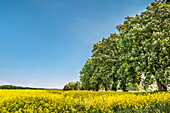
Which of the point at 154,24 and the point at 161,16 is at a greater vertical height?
the point at 161,16

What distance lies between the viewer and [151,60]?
14.9 meters

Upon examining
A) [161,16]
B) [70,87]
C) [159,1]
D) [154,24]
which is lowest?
[70,87]

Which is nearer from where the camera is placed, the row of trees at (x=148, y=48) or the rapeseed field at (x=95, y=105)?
the rapeseed field at (x=95, y=105)

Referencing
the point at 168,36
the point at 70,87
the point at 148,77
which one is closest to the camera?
the point at 168,36

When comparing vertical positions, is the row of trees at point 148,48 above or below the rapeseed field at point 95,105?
above

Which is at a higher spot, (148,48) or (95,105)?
(148,48)

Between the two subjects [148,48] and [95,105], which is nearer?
[95,105]

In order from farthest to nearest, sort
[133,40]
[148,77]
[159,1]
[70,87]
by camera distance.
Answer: [70,87], [159,1], [133,40], [148,77]

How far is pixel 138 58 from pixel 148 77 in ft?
9.44

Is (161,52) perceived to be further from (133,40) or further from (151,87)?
(151,87)

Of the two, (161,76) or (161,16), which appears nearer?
(161,76)

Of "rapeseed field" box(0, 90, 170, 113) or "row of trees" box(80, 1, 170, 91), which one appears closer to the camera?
"rapeseed field" box(0, 90, 170, 113)

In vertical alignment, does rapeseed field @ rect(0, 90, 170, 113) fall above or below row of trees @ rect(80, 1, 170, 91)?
below

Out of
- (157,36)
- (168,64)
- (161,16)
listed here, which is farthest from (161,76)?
(161,16)
